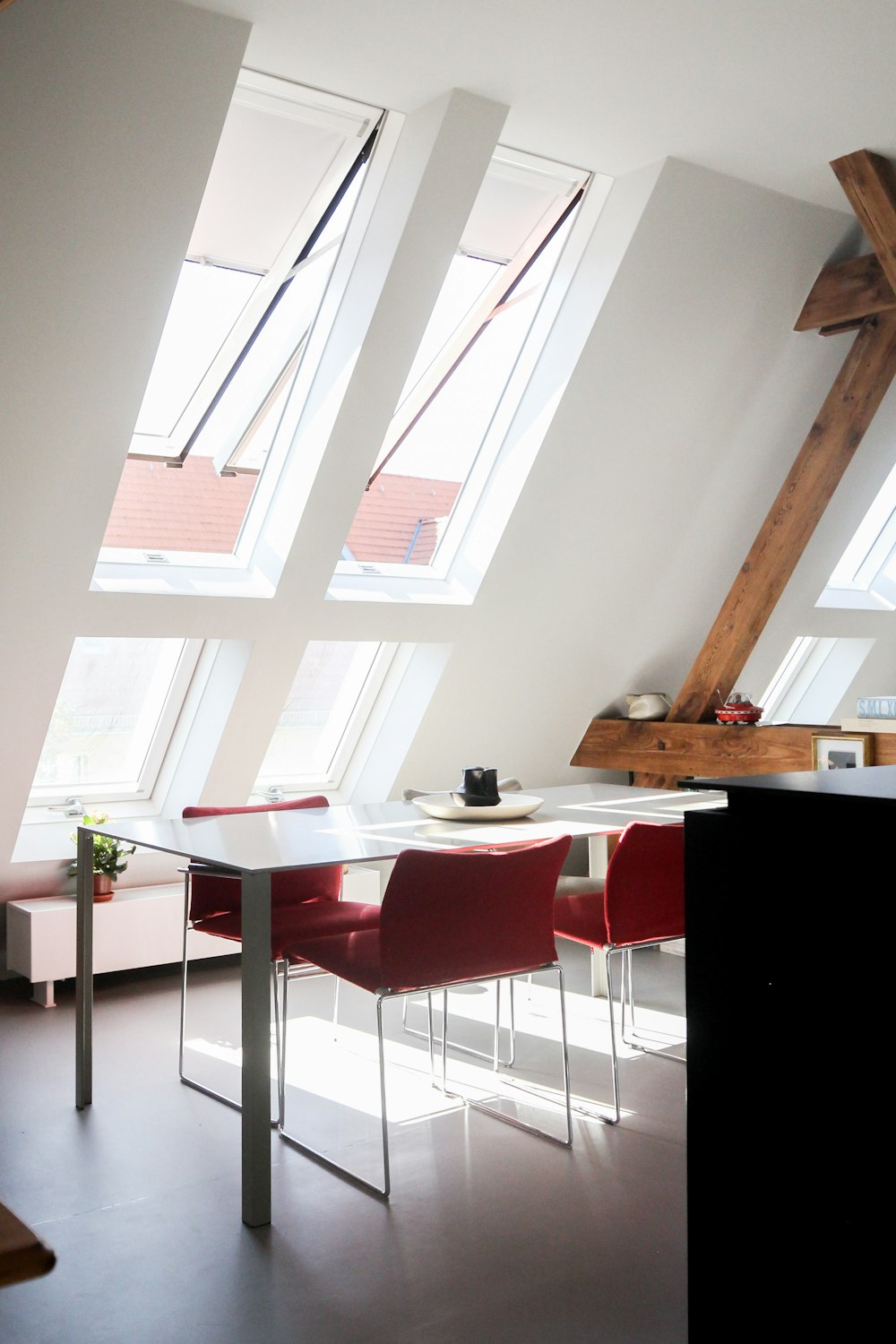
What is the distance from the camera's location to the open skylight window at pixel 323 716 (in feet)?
19.7

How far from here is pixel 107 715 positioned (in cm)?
553

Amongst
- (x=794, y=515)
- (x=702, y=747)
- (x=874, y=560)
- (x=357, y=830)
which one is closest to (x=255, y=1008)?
(x=357, y=830)

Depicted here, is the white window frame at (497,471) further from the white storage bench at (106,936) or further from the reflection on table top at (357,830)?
the white storage bench at (106,936)

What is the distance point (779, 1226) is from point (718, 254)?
13.5 ft

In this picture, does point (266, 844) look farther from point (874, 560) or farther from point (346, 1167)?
point (874, 560)

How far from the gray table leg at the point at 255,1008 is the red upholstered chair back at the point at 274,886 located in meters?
0.82

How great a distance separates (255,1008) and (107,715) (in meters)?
2.90

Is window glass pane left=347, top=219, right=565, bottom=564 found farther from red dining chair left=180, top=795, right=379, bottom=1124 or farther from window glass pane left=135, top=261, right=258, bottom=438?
red dining chair left=180, top=795, right=379, bottom=1124

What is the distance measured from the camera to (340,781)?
638 cm

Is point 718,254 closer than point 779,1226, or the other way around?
point 779,1226

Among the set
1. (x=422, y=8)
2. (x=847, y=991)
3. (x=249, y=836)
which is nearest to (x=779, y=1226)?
(x=847, y=991)

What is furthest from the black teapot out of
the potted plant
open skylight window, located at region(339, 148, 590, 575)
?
the potted plant

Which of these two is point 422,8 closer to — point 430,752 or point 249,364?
point 249,364

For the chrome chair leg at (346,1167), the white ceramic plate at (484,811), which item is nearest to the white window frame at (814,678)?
the white ceramic plate at (484,811)
